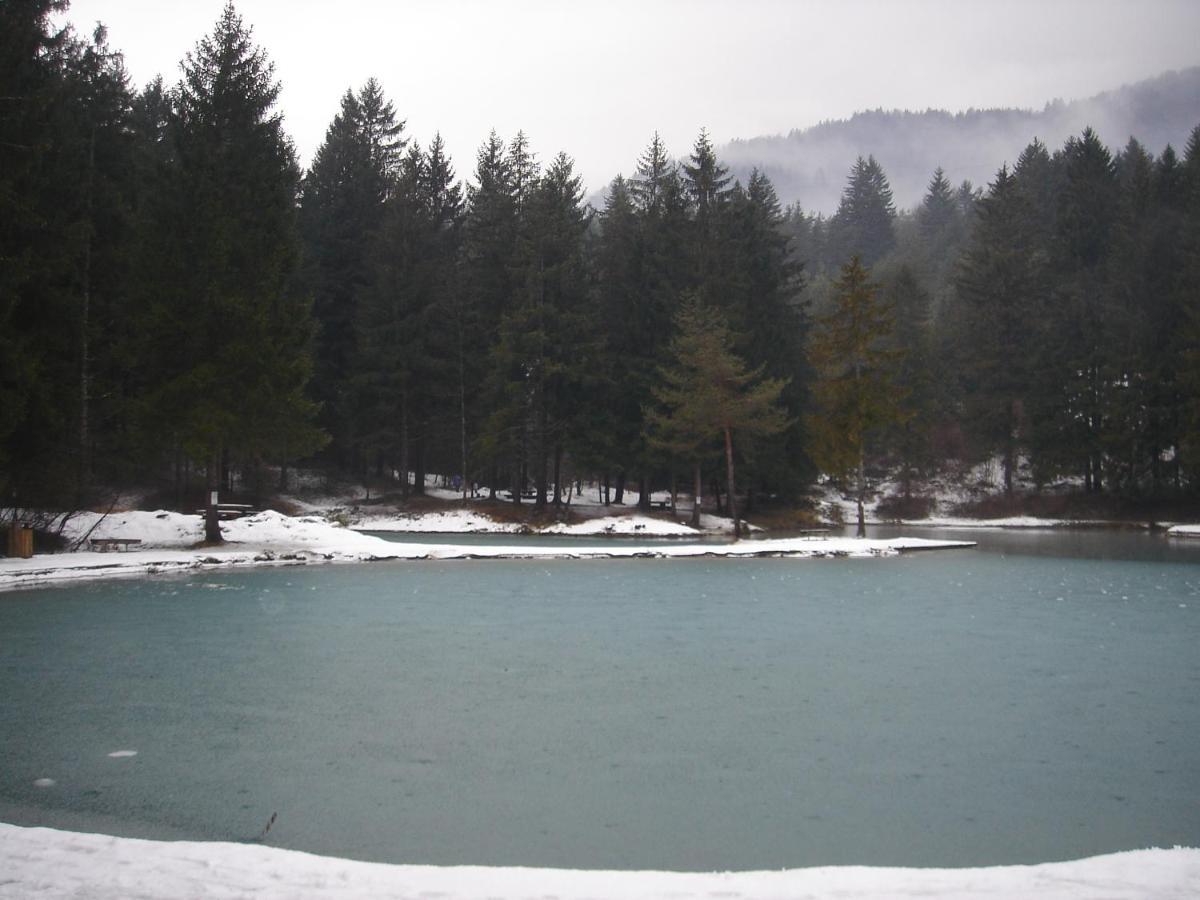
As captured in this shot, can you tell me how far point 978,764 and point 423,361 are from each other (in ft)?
142

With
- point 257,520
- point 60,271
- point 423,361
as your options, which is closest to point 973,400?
point 423,361

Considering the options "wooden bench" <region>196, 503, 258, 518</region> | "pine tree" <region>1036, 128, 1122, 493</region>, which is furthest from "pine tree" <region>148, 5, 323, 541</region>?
"pine tree" <region>1036, 128, 1122, 493</region>

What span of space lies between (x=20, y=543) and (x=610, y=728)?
18.8 meters

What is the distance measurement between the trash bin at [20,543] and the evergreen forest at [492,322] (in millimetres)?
1186

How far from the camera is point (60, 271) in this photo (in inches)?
850

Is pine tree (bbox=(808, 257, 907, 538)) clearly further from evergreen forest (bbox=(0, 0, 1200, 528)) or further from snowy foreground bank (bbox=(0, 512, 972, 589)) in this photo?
snowy foreground bank (bbox=(0, 512, 972, 589))

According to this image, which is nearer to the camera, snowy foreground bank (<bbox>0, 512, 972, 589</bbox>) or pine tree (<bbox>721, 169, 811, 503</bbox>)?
snowy foreground bank (<bbox>0, 512, 972, 589</bbox>)

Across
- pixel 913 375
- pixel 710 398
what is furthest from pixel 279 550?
pixel 913 375

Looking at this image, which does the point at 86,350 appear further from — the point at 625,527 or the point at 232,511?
the point at 625,527

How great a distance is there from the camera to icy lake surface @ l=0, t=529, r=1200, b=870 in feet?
19.4

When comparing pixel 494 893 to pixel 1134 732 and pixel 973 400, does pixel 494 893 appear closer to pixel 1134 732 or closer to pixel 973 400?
pixel 1134 732

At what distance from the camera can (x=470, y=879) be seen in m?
4.86

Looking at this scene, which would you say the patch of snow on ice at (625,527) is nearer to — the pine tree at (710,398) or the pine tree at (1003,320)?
the pine tree at (710,398)

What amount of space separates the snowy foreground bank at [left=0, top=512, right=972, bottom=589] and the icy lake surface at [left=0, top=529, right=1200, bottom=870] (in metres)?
5.06
